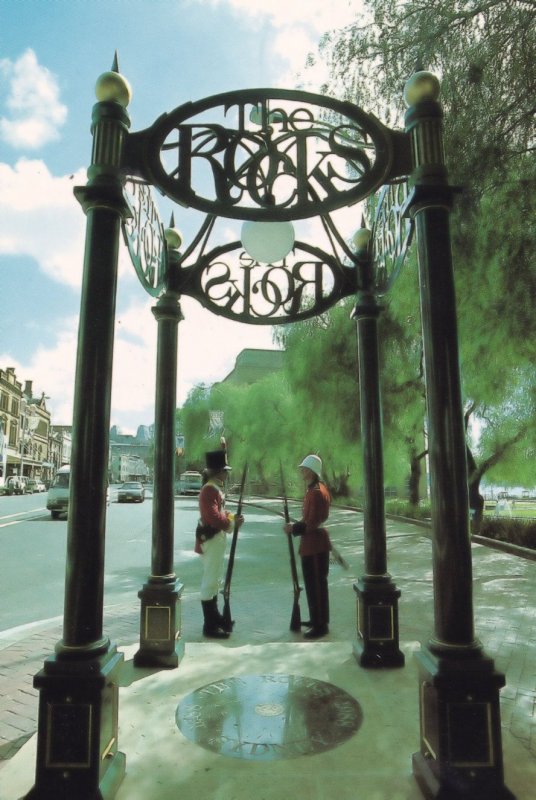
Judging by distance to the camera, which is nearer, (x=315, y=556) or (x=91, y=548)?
(x=91, y=548)

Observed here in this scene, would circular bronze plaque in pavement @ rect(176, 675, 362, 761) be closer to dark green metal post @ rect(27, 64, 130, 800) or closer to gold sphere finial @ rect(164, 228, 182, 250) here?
dark green metal post @ rect(27, 64, 130, 800)

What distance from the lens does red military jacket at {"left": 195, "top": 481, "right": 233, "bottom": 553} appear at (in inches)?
211

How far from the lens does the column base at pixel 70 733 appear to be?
7.72ft

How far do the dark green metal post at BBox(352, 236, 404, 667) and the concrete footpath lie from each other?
214 millimetres

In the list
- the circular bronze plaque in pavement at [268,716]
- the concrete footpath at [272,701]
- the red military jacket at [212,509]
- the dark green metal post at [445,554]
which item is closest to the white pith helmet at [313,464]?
the red military jacket at [212,509]

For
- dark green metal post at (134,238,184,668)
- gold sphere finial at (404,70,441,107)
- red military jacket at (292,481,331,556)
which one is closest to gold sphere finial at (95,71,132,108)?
gold sphere finial at (404,70,441,107)

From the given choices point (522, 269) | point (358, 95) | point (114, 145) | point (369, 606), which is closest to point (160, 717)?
point (369, 606)

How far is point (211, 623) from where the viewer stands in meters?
5.30

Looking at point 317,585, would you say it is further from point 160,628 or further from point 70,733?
point 70,733

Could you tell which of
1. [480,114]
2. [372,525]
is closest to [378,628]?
[372,525]

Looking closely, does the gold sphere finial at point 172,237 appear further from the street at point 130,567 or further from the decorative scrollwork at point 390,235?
the street at point 130,567

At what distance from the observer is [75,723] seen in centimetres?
238

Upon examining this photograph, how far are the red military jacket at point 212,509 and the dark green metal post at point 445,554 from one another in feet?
9.80

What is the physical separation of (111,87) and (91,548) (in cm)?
243
